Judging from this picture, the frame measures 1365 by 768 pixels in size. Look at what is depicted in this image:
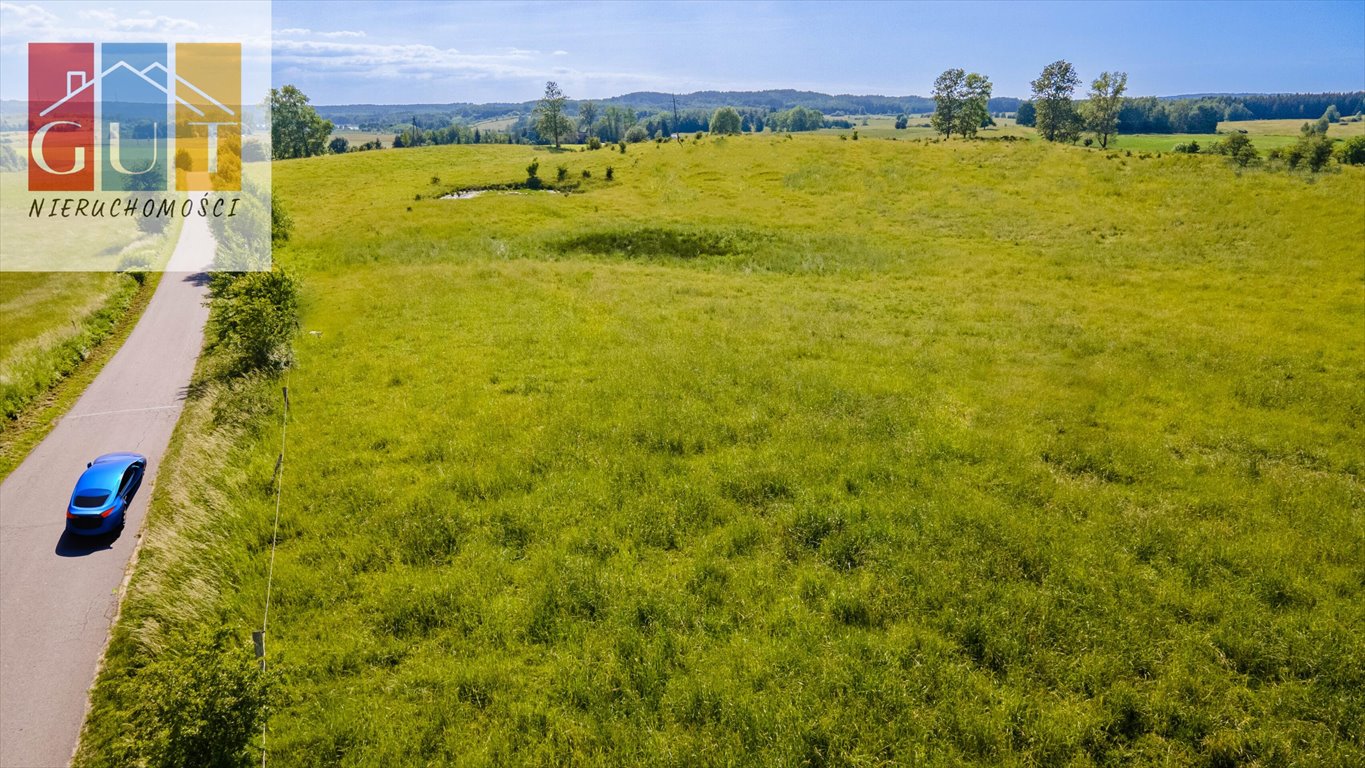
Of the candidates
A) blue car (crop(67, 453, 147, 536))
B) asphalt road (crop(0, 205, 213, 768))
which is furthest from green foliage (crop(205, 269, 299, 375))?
blue car (crop(67, 453, 147, 536))

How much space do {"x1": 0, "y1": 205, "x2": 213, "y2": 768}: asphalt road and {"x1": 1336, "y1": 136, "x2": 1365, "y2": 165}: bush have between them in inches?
3369

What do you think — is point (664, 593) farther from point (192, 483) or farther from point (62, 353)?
point (62, 353)

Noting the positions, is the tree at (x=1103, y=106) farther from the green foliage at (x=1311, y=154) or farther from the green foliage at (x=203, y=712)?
the green foliage at (x=203, y=712)

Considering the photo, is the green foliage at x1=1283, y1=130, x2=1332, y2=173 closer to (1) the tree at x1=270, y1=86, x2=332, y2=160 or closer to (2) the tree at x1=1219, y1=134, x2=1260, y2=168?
(2) the tree at x1=1219, y1=134, x2=1260, y2=168

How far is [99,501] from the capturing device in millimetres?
16141

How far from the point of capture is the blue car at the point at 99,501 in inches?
626

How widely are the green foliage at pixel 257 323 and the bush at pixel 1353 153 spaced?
8244 cm

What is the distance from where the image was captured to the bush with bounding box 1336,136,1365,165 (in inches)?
2111

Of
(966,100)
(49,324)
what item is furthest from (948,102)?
(49,324)

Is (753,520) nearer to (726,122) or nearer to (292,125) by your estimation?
(292,125)

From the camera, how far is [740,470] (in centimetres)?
1667

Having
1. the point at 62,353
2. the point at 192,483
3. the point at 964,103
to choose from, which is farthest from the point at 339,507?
the point at 964,103

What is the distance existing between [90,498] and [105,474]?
35.3 inches

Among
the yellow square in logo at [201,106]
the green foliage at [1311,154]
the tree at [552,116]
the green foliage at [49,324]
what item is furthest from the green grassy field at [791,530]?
the tree at [552,116]
